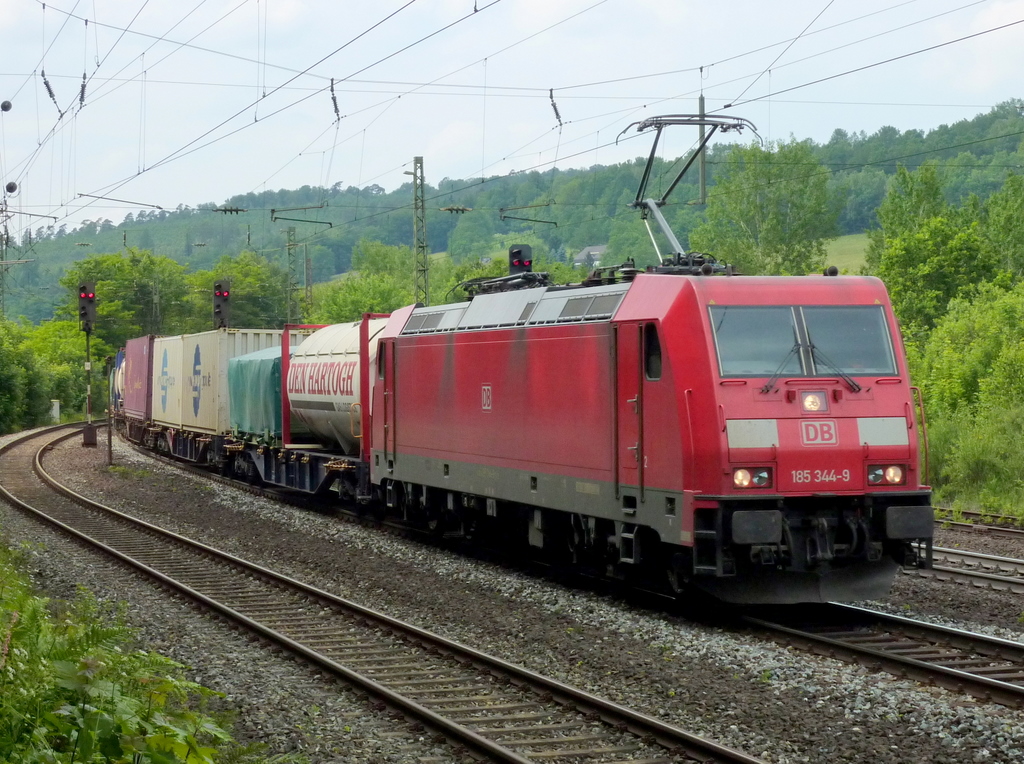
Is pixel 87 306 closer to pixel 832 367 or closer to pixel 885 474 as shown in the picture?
pixel 832 367

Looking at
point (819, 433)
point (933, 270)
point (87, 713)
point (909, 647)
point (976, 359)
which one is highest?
point (933, 270)

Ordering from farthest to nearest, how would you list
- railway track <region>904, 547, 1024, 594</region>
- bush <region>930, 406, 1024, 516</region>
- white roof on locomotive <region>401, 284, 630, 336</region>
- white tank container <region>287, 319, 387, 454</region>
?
white tank container <region>287, 319, 387, 454</region>, bush <region>930, 406, 1024, 516</region>, railway track <region>904, 547, 1024, 594</region>, white roof on locomotive <region>401, 284, 630, 336</region>

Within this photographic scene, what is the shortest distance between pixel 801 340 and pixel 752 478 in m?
1.46

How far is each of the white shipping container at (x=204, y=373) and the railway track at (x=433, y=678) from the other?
11402mm

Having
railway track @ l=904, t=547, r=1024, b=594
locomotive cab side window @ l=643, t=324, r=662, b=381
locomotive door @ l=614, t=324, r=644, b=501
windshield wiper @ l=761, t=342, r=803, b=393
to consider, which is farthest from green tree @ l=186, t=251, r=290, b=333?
windshield wiper @ l=761, t=342, r=803, b=393

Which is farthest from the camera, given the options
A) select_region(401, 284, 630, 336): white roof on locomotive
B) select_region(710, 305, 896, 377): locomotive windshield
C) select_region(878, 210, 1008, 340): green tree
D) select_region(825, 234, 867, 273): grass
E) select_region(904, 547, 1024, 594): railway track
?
select_region(825, 234, 867, 273): grass

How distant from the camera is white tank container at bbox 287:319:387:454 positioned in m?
20.1

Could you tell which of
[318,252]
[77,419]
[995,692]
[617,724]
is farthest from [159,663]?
[318,252]

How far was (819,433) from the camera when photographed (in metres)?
10.5

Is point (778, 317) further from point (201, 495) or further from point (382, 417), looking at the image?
point (201, 495)

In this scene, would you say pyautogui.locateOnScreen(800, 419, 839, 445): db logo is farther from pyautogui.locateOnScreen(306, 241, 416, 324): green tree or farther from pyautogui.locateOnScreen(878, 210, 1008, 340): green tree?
pyautogui.locateOnScreen(306, 241, 416, 324): green tree

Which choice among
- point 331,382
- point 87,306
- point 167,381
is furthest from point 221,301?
point 331,382

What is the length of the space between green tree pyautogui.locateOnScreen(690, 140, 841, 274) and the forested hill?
126 centimetres

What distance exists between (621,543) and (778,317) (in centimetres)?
267
